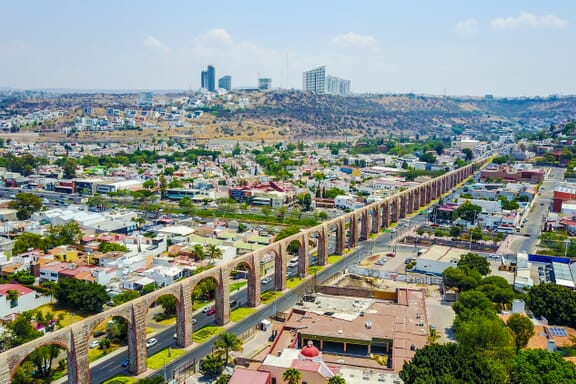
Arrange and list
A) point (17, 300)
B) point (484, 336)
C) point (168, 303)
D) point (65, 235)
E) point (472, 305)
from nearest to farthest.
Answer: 1. point (484, 336)
2. point (472, 305)
3. point (17, 300)
4. point (168, 303)
5. point (65, 235)

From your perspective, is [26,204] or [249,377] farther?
[26,204]

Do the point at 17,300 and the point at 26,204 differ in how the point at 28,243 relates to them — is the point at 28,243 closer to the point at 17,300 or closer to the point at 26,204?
the point at 17,300

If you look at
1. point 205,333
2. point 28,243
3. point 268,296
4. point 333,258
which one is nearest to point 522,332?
point 268,296

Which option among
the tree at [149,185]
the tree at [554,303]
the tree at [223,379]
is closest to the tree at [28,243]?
the tree at [223,379]

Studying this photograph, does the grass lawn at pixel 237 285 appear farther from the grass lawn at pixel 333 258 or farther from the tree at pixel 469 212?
the tree at pixel 469 212

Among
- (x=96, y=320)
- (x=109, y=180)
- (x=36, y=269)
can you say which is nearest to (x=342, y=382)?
(x=96, y=320)

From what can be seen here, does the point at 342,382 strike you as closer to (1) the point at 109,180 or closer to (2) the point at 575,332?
(2) the point at 575,332
